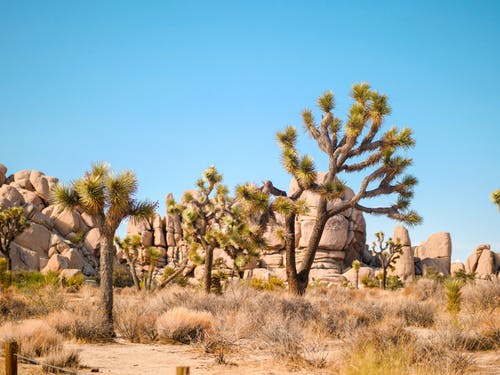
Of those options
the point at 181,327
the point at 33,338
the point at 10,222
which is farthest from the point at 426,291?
the point at 10,222

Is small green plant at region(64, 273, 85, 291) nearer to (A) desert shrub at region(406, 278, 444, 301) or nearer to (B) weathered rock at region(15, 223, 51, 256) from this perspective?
(B) weathered rock at region(15, 223, 51, 256)

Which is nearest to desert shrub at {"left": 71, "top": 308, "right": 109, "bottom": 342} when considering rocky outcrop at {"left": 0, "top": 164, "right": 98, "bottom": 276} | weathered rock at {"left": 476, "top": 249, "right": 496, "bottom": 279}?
rocky outcrop at {"left": 0, "top": 164, "right": 98, "bottom": 276}

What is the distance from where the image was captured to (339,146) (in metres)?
18.6

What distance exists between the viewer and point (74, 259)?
146 feet

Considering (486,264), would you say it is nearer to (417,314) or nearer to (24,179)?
(417,314)

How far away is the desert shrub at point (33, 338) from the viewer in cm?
887

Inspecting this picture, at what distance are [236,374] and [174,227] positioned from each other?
45070 millimetres

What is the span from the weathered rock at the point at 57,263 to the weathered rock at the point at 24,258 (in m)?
1.44

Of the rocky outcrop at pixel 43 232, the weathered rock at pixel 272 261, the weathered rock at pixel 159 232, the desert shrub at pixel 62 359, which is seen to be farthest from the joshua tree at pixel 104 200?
the weathered rock at pixel 159 232

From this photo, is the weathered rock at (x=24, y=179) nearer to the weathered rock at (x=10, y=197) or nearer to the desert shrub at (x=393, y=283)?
the weathered rock at (x=10, y=197)

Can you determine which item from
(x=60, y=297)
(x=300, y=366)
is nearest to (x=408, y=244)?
(x=60, y=297)

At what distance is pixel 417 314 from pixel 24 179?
148 feet

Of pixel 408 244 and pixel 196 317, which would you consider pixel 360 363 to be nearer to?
pixel 196 317

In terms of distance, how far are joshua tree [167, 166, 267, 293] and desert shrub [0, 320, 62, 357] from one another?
12.4m
